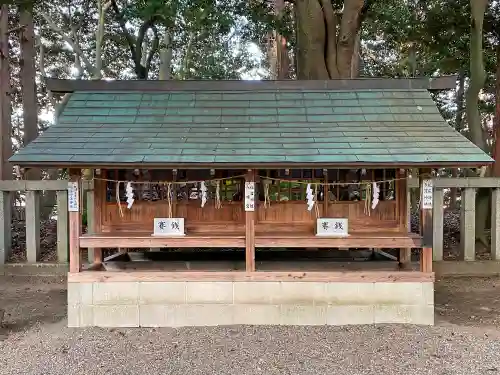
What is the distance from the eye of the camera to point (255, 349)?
5879mm

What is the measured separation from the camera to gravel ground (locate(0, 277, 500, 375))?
5328mm

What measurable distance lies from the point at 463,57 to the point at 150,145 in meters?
11.4

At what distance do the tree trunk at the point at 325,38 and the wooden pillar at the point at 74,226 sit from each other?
287 inches

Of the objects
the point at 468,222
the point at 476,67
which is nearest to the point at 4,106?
the point at 468,222

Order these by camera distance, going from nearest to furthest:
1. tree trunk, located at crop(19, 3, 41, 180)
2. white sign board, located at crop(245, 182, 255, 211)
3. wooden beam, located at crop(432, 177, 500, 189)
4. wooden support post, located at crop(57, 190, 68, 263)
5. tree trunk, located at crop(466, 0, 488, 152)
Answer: white sign board, located at crop(245, 182, 255, 211)
wooden beam, located at crop(432, 177, 500, 189)
wooden support post, located at crop(57, 190, 68, 263)
tree trunk, located at crop(466, 0, 488, 152)
tree trunk, located at crop(19, 3, 41, 180)

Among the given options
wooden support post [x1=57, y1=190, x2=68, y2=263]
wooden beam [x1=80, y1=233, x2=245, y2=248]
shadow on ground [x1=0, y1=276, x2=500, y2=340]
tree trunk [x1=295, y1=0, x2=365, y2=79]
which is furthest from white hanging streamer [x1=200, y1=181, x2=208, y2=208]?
tree trunk [x1=295, y1=0, x2=365, y2=79]

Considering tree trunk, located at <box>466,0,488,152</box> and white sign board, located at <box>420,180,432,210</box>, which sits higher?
tree trunk, located at <box>466,0,488,152</box>

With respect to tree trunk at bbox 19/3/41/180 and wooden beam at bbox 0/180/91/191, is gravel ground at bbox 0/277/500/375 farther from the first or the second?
tree trunk at bbox 19/3/41/180

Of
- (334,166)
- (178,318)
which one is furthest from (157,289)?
(334,166)

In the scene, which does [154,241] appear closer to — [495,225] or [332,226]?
[332,226]

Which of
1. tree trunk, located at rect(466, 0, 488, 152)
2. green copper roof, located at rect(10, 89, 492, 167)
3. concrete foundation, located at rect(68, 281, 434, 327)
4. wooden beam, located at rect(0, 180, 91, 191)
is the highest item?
tree trunk, located at rect(466, 0, 488, 152)

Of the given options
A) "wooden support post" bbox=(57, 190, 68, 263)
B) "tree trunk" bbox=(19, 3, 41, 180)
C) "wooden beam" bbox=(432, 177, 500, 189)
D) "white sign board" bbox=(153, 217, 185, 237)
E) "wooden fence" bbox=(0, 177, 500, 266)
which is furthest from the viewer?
"tree trunk" bbox=(19, 3, 41, 180)

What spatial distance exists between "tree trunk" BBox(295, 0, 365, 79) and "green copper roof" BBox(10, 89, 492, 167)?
3839 mm

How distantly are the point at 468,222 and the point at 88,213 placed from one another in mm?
9063
